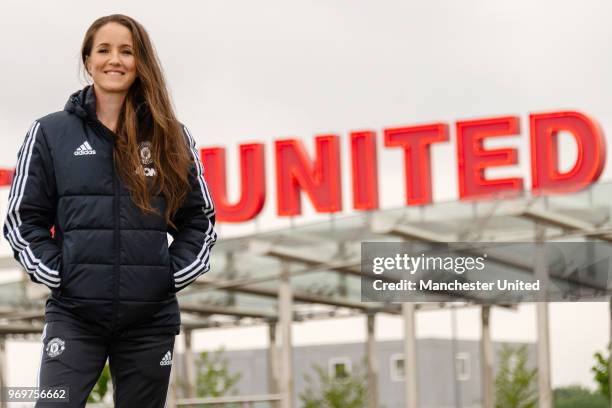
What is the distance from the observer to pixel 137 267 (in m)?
3.58

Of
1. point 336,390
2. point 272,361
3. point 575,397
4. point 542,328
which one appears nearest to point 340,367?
point 336,390

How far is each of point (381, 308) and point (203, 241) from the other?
58.0 feet

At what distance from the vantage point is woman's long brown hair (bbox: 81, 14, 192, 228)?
3639 mm

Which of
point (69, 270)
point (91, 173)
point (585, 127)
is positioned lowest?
point (69, 270)

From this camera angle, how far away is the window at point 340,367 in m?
20.8

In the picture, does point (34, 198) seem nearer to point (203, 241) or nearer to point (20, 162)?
point (20, 162)

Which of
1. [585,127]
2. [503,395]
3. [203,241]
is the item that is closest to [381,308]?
[503,395]

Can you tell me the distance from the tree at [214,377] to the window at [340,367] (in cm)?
163

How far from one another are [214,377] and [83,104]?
19.0 meters

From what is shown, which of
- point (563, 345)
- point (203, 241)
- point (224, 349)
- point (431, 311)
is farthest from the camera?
point (224, 349)

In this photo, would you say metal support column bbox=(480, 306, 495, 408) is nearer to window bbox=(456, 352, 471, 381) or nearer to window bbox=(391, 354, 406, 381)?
window bbox=(456, 352, 471, 381)

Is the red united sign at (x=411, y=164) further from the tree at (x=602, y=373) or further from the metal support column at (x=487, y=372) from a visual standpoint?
the tree at (x=602, y=373)

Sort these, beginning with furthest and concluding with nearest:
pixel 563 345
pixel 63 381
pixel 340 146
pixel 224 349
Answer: pixel 340 146 < pixel 224 349 < pixel 563 345 < pixel 63 381

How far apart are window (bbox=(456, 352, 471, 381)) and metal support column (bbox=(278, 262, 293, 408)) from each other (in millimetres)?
2532
